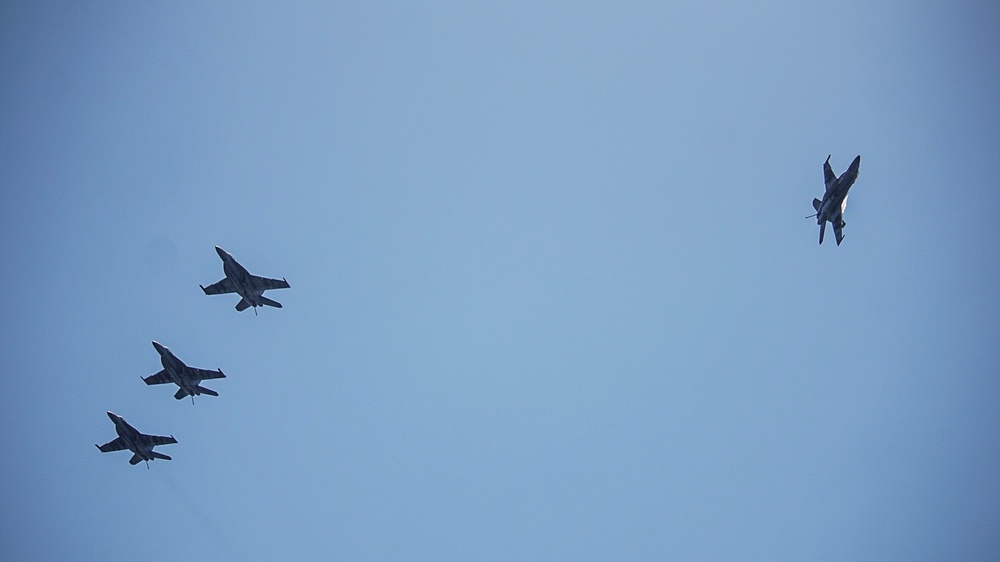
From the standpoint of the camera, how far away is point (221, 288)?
→ 2051 inches

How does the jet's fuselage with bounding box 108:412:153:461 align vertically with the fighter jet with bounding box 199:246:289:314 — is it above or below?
below

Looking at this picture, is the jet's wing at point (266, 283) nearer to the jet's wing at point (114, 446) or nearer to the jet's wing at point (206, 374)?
the jet's wing at point (206, 374)

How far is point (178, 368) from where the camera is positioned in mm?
51031

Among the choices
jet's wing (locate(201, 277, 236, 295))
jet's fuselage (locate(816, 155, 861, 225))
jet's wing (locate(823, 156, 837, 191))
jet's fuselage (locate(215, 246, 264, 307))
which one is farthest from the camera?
jet's wing (locate(201, 277, 236, 295))

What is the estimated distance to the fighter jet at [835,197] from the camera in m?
42.8

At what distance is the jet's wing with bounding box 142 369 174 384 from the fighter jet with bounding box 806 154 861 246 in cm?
4824

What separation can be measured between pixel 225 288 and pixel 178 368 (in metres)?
6.73

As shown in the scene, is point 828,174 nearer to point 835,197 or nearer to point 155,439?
point 835,197

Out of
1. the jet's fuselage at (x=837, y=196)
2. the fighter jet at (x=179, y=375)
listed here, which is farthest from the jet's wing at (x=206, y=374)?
the jet's fuselage at (x=837, y=196)

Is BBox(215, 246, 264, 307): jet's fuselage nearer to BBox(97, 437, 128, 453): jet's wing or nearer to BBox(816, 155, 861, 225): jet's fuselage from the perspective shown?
BBox(97, 437, 128, 453): jet's wing

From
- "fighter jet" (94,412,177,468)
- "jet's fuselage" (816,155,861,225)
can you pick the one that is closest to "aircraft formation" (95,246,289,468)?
"fighter jet" (94,412,177,468)

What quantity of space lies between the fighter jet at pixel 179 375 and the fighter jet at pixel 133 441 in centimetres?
352

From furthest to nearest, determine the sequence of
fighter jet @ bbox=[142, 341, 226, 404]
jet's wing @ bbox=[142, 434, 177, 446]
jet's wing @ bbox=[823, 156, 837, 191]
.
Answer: jet's wing @ bbox=[142, 434, 177, 446] < fighter jet @ bbox=[142, 341, 226, 404] < jet's wing @ bbox=[823, 156, 837, 191]

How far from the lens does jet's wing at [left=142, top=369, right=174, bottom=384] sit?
52.1 metres
